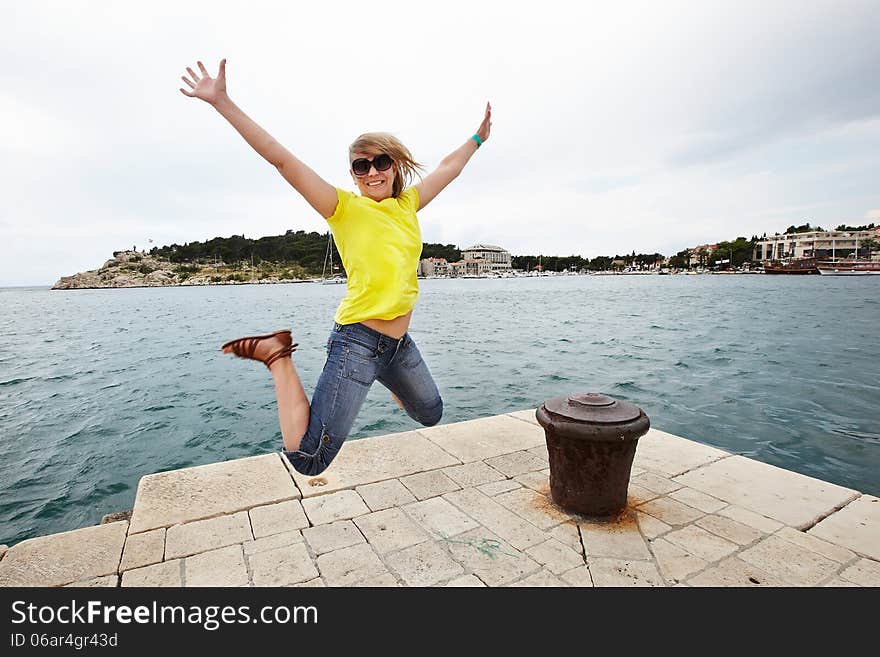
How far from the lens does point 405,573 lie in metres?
2.84

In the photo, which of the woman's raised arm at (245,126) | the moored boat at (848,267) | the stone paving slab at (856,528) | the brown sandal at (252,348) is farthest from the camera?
the moored boat at (848,267)

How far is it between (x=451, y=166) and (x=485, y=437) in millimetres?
2743

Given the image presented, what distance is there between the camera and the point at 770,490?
392 centimetres

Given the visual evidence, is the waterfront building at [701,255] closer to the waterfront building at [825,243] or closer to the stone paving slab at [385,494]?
the waterfront building at [825,243]

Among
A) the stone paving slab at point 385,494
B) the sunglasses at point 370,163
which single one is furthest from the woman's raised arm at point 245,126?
the stone paving slab at point 385,494

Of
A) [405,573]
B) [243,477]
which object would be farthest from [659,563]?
[243,477]

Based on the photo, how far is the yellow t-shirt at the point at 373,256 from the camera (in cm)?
273

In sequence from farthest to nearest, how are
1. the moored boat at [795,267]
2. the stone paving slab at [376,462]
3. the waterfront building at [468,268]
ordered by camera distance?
1. the waterfront building at [468,268]
2. the moored boat at [795,267]
3. the stone paving slab at [376,462]

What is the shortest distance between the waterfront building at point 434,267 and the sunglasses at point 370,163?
523 feet

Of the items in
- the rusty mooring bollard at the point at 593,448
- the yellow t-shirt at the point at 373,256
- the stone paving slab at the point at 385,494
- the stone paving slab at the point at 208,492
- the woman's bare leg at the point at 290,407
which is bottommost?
the stone paving slab at the point at 385,494

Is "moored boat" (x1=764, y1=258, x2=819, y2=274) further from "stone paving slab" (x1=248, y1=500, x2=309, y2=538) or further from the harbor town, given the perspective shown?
A: "stone paving slab" (x1=248, y1=500, x2=309, y2=538)
